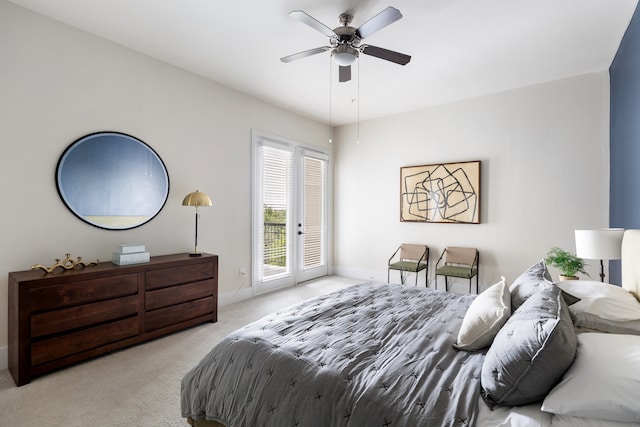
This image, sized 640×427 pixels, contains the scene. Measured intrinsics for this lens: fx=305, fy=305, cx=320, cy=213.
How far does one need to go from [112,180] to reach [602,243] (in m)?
4.35

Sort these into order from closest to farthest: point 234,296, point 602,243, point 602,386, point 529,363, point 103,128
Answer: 1. point 602,386
2. point 529,363
3. point 602,243
4. point 103,128
5. point 234,296

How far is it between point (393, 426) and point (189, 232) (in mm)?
3223

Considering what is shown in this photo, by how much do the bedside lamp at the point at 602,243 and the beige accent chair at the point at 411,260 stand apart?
2.17 m

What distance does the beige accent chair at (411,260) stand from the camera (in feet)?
14.9

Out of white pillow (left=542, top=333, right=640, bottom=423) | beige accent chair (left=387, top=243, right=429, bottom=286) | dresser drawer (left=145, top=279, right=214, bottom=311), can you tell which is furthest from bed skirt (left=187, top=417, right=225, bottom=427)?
beige accent chair (left=387, top=243, right=429, bottom=286)

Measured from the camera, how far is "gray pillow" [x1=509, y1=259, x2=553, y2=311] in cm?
170

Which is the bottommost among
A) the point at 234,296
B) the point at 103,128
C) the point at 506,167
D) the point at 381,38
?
the point at 234,296

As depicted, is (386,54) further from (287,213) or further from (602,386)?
(287,213)

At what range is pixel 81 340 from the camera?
8.20 ft

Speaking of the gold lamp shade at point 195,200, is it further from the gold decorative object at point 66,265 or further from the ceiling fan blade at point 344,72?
the ceiling fan blade at point 344,72

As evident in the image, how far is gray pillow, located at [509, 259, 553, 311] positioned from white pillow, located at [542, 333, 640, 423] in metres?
0.56

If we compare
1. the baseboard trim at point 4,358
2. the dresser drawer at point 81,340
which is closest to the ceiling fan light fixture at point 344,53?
the dresser drawer at point 81,340

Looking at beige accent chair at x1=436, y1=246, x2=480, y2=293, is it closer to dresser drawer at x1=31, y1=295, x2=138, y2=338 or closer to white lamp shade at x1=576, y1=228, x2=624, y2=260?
white lamp shade at x1=576, y1=228, x2=624, y2=260

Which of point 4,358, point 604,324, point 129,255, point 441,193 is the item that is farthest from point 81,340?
point 441,193
